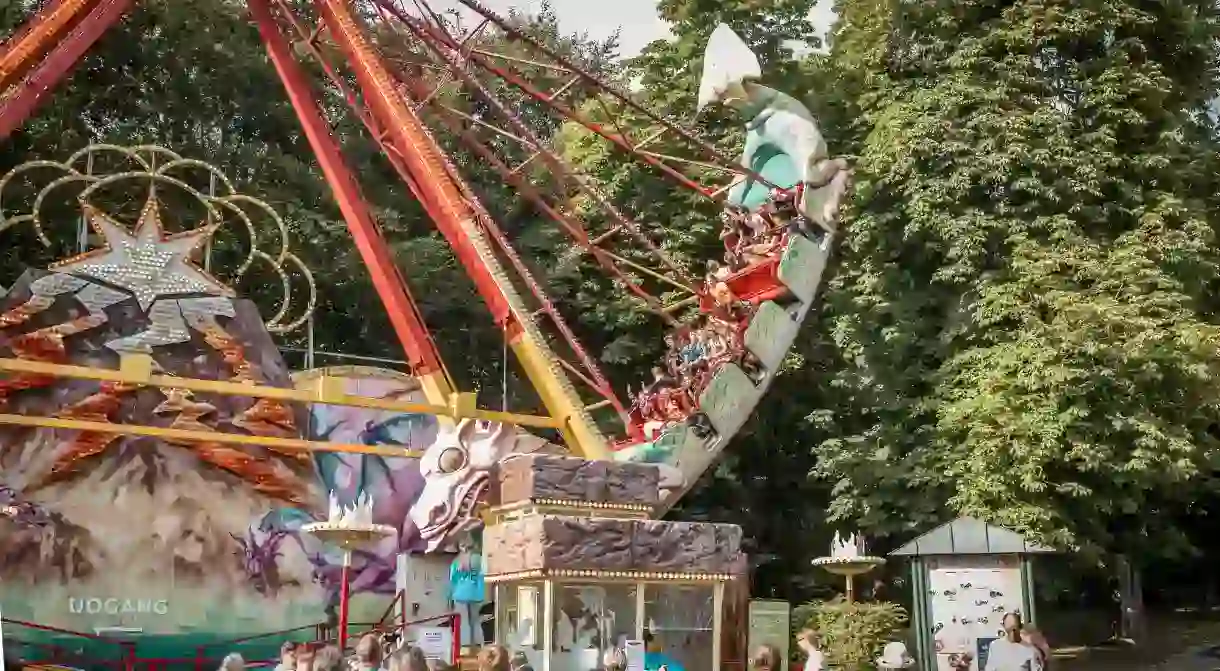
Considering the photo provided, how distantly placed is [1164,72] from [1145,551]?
6.75m

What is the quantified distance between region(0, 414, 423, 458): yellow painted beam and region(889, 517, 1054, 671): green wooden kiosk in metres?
5.84

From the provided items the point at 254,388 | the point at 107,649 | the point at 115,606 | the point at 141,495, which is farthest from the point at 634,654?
the point at 141,495

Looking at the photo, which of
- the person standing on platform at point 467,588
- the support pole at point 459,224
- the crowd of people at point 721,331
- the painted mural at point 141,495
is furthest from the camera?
the crowd of people at point 721,331

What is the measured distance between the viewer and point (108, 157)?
17.7 m

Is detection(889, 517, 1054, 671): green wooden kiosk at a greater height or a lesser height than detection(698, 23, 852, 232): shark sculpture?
lesser

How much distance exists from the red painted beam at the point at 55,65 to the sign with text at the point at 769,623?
1003 cm

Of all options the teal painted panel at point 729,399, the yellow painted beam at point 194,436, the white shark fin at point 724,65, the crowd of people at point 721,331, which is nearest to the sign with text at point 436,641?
the yellow painted beam at point 194,436

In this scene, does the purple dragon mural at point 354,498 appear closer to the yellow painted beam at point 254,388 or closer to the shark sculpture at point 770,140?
the yellow painted beam at point 254,388

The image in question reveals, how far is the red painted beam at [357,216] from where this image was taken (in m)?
15.5

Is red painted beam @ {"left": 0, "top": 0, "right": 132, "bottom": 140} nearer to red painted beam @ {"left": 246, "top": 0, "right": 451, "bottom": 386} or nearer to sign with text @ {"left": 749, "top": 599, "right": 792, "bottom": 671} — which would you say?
red painted beam @ {"left": 246, "top": 0, "right": 451, "bottom": 386}

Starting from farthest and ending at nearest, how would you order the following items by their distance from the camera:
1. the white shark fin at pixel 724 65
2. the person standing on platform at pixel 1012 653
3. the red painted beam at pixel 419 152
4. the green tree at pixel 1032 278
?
the white shark fin at pixel 724 65 → the green tree at pixel 1032 278 → the red painted beam at pixel 419 152 → the person standing on platform at pixel 1012 653

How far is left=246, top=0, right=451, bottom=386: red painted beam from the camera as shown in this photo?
15547 millimetres

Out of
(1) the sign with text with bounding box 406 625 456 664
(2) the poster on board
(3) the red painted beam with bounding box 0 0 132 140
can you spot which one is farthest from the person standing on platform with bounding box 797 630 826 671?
(3) the red painted beam with bounding box 0 0 132 140

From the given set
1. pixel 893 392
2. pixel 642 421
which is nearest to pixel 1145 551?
pixel 893 392
